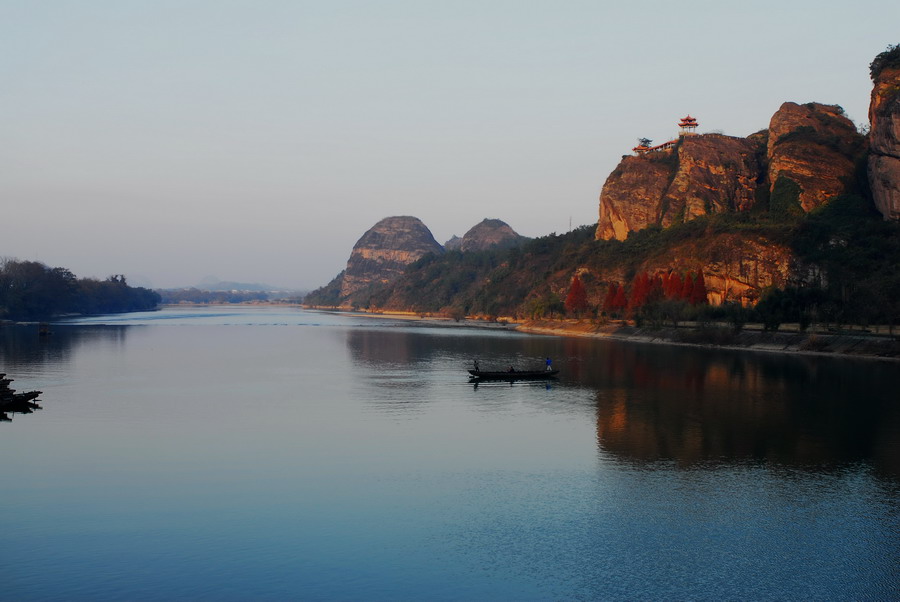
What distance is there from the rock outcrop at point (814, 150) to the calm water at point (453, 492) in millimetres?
91092

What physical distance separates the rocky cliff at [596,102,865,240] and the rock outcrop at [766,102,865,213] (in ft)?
Result: 0.56

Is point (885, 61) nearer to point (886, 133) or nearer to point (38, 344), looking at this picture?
point (886, 133)

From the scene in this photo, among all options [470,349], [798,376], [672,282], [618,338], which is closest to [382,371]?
[470,349]

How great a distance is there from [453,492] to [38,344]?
79588mm

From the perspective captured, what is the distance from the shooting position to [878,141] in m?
120

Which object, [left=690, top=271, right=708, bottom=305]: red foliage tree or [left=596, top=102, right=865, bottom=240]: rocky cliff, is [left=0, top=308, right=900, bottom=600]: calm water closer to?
[left=690, top=271, right=708, bottom=305]: red foliage tree

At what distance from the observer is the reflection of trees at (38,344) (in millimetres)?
68812

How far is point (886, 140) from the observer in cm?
11756

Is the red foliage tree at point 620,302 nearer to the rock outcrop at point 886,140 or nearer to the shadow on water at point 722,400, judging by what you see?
the shadow on water at point 722,400

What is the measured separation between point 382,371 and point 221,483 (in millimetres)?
39736

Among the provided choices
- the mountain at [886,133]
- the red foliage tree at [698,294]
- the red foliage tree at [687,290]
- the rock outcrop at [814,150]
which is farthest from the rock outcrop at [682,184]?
the red foliage tree at [698,294]

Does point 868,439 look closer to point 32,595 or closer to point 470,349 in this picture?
point 32,595

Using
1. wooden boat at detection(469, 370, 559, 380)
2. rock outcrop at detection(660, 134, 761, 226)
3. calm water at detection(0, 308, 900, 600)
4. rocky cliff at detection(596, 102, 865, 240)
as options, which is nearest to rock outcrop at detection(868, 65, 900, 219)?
rocky cliff at detection(596, 102, 865, 240)

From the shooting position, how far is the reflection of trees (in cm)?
6881
